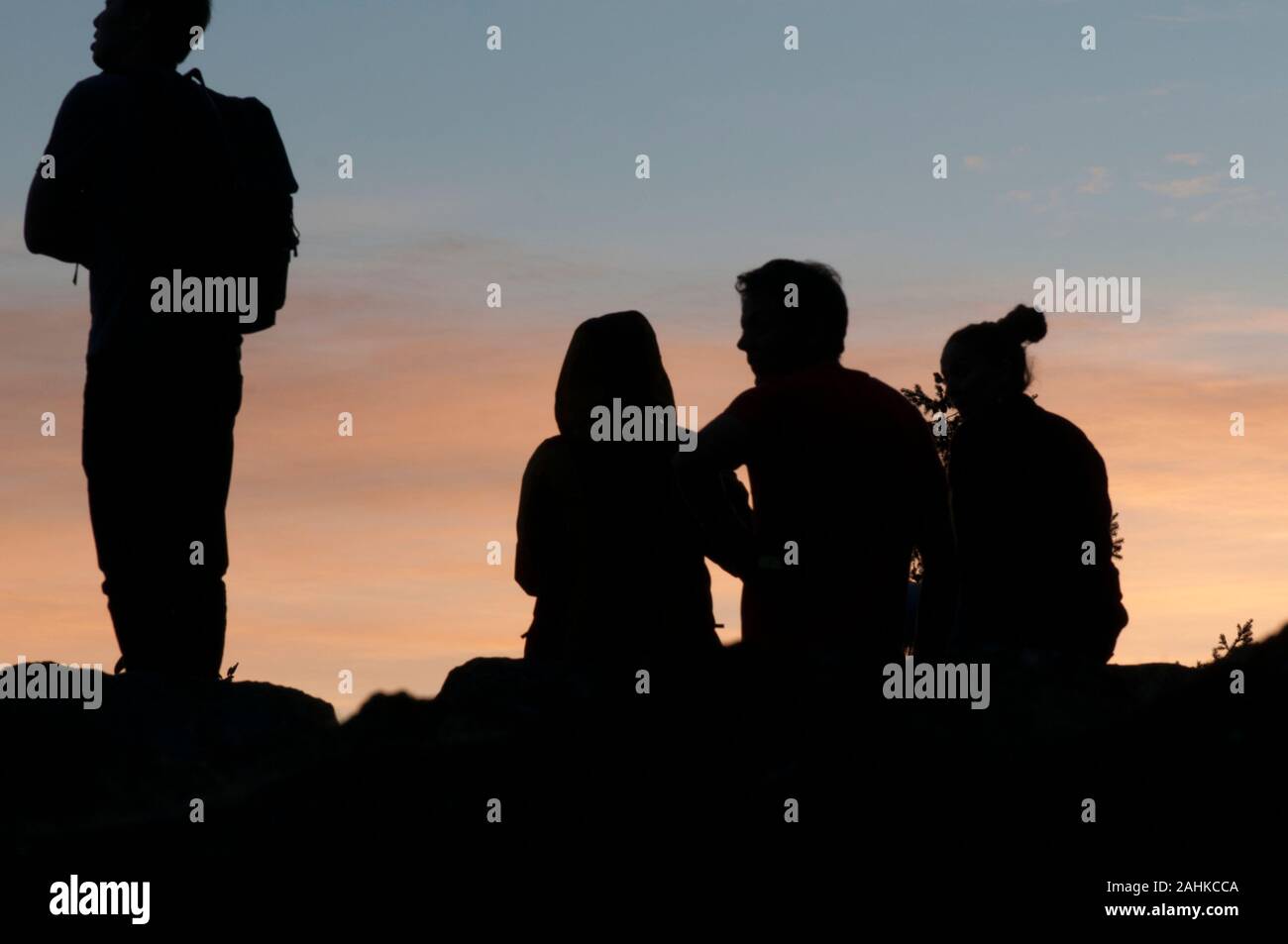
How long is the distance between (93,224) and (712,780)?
3.36 metres

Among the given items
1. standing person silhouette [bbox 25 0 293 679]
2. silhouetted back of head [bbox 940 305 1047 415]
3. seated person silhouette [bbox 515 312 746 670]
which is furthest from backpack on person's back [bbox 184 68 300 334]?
silhouetted back of head [bbox 940 305 1047 415]

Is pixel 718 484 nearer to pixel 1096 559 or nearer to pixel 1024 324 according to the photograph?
pixel 1096 559

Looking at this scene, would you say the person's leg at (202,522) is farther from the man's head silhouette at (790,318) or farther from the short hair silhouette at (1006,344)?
the short hair silhouette at (1006,344)

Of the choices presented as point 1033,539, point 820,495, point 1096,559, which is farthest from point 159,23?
point 1096,559

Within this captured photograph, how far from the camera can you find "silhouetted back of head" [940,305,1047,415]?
→ 7023mm

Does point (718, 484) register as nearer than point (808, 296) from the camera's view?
Yes

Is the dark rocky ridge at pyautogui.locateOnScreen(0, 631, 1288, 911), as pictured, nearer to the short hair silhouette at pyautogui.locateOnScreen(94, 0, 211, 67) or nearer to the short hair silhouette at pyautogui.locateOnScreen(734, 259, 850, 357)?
the short hair silhouette at pyautogui.locateOnScreen(734, 259, 850, 357)

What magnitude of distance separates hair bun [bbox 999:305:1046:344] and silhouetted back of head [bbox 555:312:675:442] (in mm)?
1515

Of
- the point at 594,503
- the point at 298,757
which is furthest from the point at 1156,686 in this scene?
the point at 298,757

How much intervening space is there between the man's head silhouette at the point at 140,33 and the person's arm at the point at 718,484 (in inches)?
113

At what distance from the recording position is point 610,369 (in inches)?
254

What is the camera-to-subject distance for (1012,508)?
21.6ft

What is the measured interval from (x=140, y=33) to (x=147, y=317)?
3.57 ft
